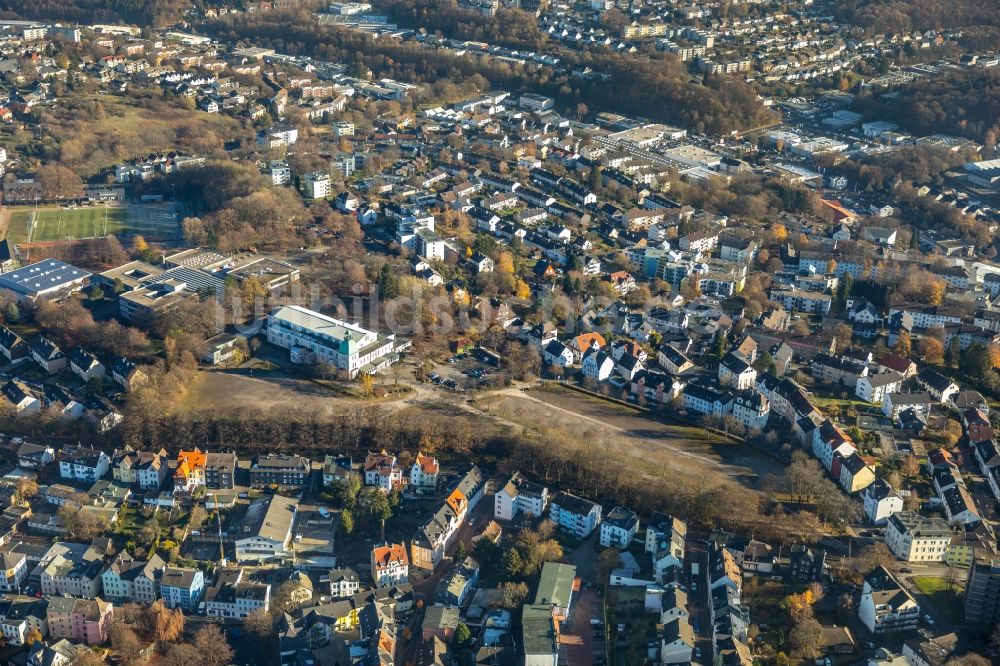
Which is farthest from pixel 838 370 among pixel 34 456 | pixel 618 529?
pixel 34 456

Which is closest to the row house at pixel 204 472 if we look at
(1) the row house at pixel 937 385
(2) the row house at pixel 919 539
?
(2) the row house at pixel 919 539

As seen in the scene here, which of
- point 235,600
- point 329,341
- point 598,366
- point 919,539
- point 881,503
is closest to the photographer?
point 235,600

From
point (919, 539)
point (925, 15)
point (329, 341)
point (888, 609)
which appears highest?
point (925, 15)

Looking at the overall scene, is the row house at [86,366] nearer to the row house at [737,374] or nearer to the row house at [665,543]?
the row house at [665,543]

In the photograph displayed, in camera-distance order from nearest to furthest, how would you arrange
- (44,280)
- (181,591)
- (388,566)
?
(181,591) < (388,566) < (44,280)

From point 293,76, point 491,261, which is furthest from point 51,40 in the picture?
point 491,261

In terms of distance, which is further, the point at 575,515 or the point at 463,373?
the point at 463,373

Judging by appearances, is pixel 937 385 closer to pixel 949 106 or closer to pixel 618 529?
pixel 618 529
